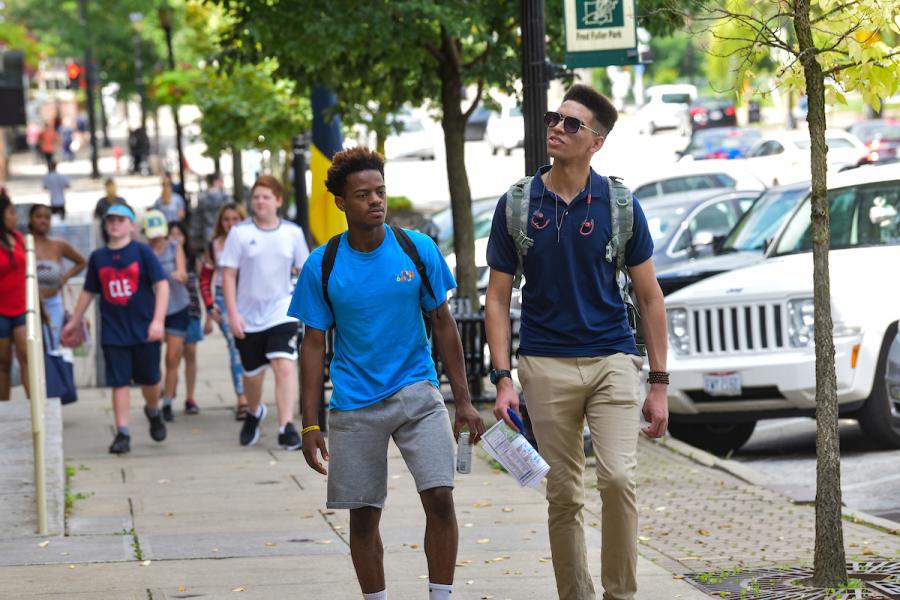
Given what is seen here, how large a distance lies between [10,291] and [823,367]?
7.10 metres

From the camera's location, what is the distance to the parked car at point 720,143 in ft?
134

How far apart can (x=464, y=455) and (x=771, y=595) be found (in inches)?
60.4

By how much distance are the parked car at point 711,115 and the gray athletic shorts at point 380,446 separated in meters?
51.4

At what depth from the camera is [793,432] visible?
40.6 feet

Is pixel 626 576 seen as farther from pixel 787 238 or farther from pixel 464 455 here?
pixel 787 238

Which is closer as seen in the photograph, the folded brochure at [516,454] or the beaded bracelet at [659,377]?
the folded brochure at [516,454]

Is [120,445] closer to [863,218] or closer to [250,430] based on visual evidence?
[250,430]

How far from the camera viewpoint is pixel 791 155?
35000mm

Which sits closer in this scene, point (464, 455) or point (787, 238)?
point (464, 455)

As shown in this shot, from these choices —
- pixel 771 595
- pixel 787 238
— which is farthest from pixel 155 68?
pixel 771 595

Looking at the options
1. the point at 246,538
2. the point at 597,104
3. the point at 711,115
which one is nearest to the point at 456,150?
the point at 246,538

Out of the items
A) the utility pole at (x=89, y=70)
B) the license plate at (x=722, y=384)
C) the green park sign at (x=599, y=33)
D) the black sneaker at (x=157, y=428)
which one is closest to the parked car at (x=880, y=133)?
the utility pole at (x=89, y=70)

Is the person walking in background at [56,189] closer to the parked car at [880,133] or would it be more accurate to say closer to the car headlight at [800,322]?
the parked car at [880,133]

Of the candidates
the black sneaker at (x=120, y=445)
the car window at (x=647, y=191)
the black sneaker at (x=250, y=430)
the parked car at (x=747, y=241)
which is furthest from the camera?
the car window at (x=647, y=191)
